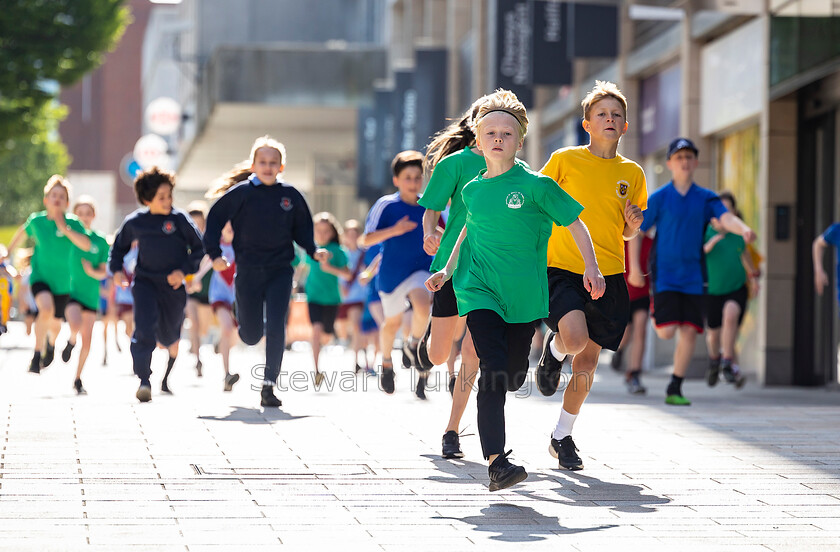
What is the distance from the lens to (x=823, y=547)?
505 centimetres

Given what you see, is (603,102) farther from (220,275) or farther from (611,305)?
(220,275)

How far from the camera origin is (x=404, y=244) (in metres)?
10.2

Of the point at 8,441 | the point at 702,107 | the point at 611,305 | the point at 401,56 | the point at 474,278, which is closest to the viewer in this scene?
the point at 474,278

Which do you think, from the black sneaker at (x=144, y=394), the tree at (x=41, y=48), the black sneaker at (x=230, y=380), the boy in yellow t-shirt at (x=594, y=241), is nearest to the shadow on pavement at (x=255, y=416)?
the black sneaker at (x=144, y=394)

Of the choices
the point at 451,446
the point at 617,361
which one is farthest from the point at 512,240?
the point at 617,361

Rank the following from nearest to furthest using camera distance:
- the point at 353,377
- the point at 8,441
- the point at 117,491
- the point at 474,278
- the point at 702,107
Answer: the point at 117,491
the point at 474,278
the point at 8,441
the point at 353,377
the point at 702,107

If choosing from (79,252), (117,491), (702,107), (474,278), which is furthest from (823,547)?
(702,107)

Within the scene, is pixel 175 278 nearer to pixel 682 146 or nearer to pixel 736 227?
pixel 682 146

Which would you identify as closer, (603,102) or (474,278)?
(474,278)

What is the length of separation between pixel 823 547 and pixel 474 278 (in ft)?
6.57

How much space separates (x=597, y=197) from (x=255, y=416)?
3.01m

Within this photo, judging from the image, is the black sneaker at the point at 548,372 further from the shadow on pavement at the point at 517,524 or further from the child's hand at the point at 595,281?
the shadow on pavement at the point at 517,524

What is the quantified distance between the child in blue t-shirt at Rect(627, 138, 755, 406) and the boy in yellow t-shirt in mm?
3368

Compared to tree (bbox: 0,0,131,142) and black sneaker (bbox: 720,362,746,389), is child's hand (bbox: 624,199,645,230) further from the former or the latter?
tree (bbox: 0,0,131,142)
